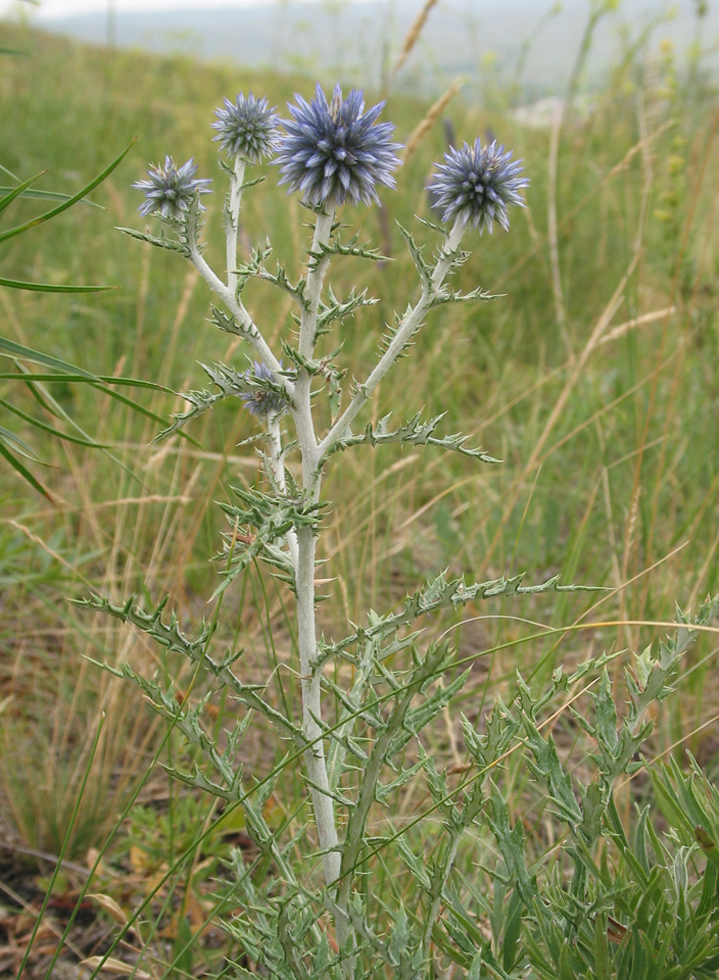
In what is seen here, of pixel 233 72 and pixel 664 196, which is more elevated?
pixel 233 72

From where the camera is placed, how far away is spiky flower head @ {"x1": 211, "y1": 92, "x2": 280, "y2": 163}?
123 centimetres

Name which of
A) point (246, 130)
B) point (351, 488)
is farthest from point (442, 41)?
point (246, 130)

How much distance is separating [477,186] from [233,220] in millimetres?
338

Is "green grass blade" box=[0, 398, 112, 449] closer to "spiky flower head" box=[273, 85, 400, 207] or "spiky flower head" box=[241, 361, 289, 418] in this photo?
"spiky flower head" box=[241, 361, 289, 418]

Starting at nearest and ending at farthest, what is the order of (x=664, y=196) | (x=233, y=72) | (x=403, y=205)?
(x=664, y=196) < (x=403, y=205) < (x=233, y=72)

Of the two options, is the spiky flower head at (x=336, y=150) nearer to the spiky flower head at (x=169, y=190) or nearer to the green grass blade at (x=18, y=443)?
the spiky flower head at (x=169, y=190)

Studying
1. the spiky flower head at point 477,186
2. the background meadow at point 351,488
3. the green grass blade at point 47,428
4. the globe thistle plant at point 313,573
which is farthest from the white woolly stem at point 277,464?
the spiky flower head at point 477,186

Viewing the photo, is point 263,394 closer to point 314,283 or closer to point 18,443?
point 314,283

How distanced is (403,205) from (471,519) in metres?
2.68

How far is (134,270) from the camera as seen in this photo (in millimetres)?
3957

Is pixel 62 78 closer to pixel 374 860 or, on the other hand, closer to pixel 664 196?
pixel 664 196

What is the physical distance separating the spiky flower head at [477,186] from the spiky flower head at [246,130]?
0.28m

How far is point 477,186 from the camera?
44.2 inches

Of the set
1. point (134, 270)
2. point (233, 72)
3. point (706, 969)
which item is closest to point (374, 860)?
point (706, 969)
